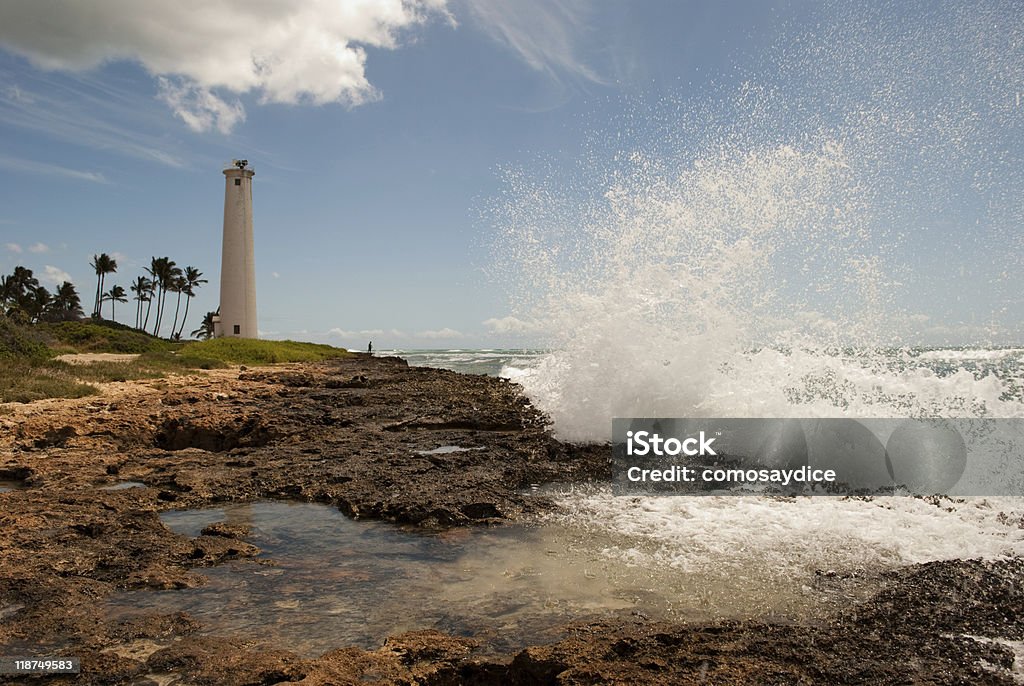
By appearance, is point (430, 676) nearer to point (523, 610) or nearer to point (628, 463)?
→ point (523, 610)

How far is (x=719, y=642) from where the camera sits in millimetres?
3201

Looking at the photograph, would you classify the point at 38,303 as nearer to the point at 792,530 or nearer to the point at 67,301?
the point at 67,301

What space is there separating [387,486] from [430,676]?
3888mm

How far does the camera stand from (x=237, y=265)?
37.3 meters

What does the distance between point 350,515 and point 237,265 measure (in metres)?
35.1

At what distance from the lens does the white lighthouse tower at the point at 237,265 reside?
1464 inches

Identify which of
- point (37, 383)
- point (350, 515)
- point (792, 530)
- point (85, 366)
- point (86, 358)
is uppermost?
point (86, 358)

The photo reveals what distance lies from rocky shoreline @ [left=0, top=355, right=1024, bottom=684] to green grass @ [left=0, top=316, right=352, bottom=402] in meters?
1.94

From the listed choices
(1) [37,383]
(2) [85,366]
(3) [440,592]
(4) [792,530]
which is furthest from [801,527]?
(2) [85,366]

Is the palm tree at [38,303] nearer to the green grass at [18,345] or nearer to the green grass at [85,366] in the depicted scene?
the green grass at [85,366]

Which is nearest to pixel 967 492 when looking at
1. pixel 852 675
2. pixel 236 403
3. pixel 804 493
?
pixel 804 493

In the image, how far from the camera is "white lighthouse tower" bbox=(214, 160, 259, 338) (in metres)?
37.2

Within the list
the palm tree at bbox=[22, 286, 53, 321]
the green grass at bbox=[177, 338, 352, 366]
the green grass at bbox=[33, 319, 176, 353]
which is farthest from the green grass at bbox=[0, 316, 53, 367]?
the palm tree at bbox=[22, 286, 53, 321]

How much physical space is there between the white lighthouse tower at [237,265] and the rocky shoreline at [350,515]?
93.9 ft
